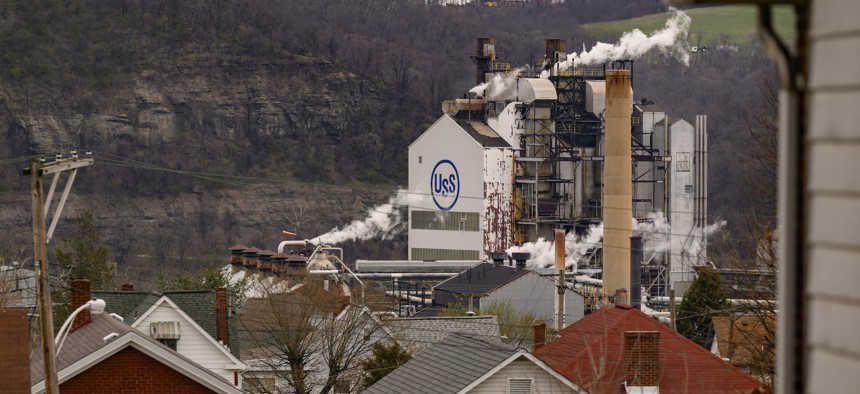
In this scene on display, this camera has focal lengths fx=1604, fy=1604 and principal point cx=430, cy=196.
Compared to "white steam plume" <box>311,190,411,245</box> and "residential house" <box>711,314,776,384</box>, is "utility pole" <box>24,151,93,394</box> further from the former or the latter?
"white steam plume" <box>311,190,411,245</box>

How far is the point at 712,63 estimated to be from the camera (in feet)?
484

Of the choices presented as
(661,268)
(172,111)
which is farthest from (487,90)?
(172,111)

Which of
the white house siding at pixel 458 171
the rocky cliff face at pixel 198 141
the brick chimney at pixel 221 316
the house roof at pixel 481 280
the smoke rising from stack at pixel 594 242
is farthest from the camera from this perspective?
the rocky cliff face at pixel 198 141

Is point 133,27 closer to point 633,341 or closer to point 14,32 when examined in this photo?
point 14,32

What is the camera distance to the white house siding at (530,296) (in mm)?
62219

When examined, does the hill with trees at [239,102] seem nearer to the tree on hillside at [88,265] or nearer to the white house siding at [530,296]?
the tree on hillside at [88,265]

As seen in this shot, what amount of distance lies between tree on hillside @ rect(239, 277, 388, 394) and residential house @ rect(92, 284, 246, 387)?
259cm

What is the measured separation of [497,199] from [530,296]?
16.1 m

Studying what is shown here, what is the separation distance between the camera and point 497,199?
78.2m

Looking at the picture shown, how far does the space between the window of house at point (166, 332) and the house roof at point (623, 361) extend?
7489 millimetres

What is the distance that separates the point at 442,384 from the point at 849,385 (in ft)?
70.0

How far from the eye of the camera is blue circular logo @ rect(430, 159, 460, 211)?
79.9 meters

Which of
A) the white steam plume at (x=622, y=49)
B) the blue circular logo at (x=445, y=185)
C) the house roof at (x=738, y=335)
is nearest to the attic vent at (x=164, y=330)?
the house roof at (x=738, y=335)

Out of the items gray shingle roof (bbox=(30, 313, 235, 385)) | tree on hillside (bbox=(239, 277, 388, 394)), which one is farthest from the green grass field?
gray shingle roof (bbox=(30, 313, 235, 385))
